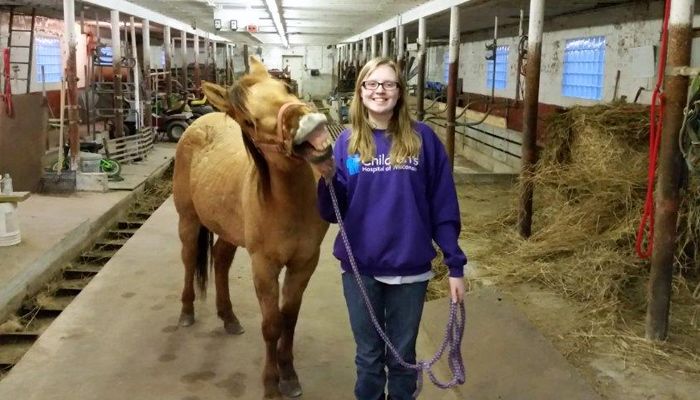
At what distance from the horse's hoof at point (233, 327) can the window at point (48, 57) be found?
1081cm

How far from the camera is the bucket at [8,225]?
4.74 meters

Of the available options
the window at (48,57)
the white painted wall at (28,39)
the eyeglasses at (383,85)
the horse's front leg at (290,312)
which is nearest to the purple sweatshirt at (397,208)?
the eyeglasses at (383,85)

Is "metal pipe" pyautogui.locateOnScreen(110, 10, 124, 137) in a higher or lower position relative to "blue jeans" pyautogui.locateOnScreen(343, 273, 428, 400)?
higher

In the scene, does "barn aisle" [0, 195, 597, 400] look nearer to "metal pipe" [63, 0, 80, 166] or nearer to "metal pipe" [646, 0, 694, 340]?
"metal pipe" [646, 0, 694, 340]

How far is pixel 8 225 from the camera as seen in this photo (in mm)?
4781

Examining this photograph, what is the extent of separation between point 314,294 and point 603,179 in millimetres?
2142

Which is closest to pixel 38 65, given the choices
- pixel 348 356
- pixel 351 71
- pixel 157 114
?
pixel 157 114

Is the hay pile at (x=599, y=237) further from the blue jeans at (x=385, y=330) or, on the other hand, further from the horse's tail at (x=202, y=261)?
the horse's tail at (x=202, y=261)

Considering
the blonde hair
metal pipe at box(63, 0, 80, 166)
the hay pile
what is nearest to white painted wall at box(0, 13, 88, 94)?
metal pipe at box(63, 0, 80, 166)

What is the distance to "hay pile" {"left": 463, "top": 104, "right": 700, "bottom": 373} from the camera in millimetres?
3186

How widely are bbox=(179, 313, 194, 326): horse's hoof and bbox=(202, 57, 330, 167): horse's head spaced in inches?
59.2

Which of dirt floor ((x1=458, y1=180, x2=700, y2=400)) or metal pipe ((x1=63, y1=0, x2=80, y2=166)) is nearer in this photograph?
dirt floor ((x1=458, y1=180, x2=700, y2=400))

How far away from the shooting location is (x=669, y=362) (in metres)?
2.79

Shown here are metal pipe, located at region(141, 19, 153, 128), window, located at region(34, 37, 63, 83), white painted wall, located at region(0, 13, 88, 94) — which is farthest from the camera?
window, located at region(34, 37, 63, 83)
